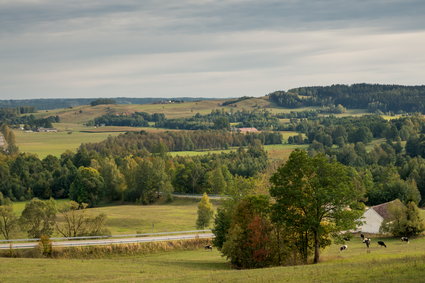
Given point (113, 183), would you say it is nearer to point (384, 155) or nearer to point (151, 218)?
point (151, 218)

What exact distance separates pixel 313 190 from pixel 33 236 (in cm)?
3630

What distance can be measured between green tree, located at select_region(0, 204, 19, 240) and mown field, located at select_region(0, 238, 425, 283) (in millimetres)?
19225

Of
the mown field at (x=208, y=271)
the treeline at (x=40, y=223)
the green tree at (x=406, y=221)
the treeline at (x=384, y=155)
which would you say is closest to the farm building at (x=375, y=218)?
the treeline at (x=384, y=155)

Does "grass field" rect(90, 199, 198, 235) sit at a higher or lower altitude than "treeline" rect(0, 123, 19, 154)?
lower

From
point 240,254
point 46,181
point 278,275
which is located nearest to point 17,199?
point 46,181

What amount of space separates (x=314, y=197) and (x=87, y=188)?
74867 mm

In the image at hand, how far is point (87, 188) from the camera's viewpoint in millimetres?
110750

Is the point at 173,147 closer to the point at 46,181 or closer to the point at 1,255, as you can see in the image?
the point at 46,181

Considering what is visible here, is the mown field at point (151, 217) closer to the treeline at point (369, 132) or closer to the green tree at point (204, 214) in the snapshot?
the green tree at point (204, 214)

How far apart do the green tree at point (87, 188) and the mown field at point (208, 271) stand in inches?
2327

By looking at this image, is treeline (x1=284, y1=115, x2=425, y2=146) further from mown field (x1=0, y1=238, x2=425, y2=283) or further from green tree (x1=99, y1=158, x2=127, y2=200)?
mown field (x1=0, y1=238, x2=425, y2=283)

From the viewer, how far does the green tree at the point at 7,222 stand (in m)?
64.8

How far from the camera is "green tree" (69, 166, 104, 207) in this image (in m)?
110

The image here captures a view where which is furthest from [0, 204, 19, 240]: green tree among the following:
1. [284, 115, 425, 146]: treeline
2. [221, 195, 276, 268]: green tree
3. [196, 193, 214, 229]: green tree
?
[284, 115, 425, 146]: treeline
